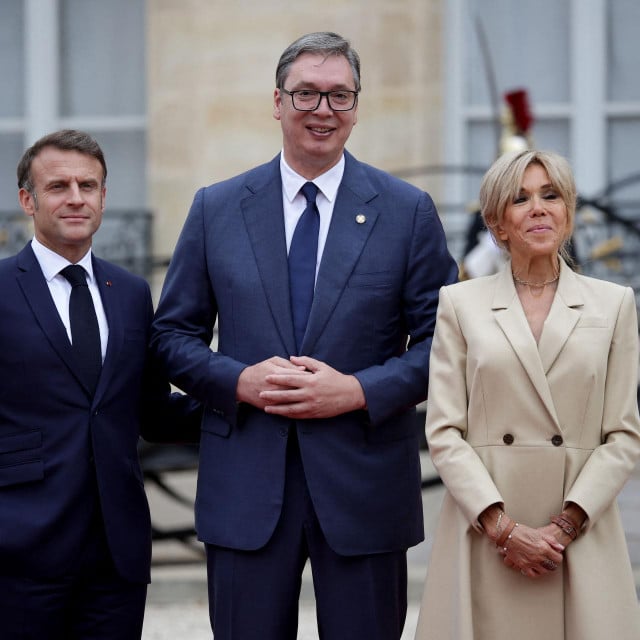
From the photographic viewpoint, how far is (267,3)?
8.41 metres

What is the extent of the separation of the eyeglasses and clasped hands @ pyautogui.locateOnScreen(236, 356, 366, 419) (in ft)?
2.08

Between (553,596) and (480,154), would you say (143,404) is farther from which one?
(480,154)

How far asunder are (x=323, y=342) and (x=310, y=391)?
6.5 inches

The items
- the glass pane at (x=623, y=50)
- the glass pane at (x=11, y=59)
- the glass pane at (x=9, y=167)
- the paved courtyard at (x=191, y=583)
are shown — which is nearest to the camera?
the paved courtyard at (x=191, y=583)

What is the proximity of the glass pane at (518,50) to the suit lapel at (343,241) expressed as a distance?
5865mm

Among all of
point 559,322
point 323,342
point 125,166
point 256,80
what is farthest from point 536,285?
point 125,166

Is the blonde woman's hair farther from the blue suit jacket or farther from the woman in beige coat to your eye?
the blue suit jacket

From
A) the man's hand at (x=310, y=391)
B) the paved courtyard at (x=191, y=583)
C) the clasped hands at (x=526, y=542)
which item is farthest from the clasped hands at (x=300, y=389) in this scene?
the paved courtyard at (x=191, y=583)

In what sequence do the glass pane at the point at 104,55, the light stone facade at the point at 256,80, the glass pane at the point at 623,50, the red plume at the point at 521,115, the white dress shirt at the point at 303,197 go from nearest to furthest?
the white dress shirt at the point at 303,197
the red plume at the point at 521,115
the light stone facade at the point at 256,80
the glass pane at the point at 623,50
the glass pane at the point at 104,55

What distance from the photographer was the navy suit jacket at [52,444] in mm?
3246

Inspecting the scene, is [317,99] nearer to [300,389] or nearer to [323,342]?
[323,342]

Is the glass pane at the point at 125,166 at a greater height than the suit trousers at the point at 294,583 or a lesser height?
greater

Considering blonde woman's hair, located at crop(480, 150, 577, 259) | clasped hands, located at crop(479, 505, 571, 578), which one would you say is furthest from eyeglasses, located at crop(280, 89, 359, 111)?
clasped hands, located at crop(479, 505, 571, 578)

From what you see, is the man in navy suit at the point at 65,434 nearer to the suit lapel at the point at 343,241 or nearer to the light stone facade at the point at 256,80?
the suit lapel at the point at 343,241
